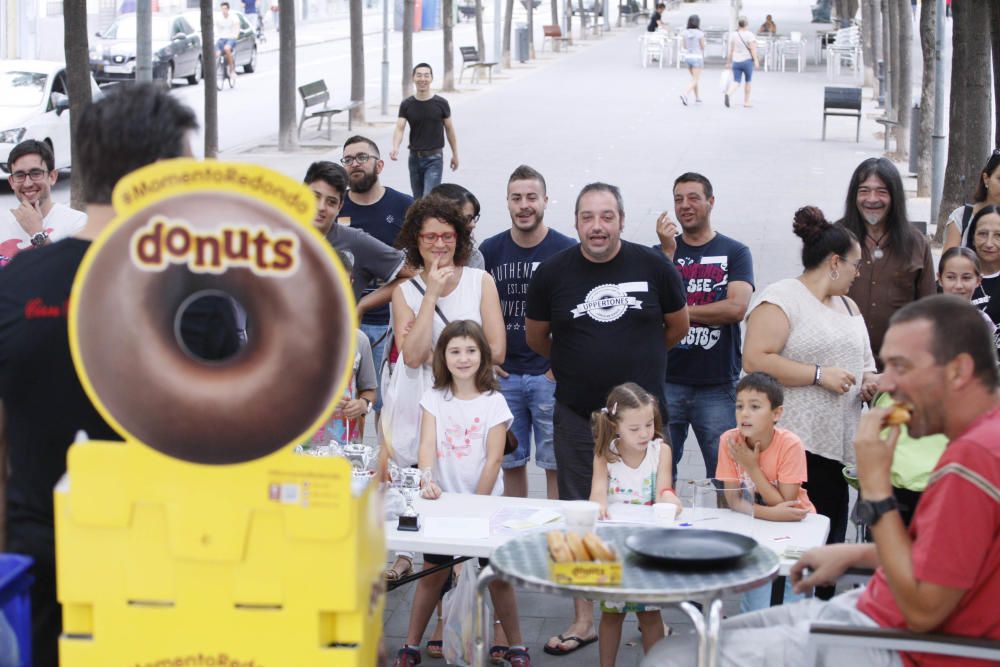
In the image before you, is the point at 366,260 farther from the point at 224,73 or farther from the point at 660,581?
the point at 224,73

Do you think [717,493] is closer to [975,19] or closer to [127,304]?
[127,304]

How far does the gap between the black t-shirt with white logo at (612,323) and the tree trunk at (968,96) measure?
756 cm

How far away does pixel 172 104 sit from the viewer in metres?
3.51

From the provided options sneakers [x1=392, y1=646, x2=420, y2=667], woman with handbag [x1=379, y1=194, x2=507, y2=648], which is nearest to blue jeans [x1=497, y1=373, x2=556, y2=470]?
woman with handbag [x1=379, y1=194, x2=507, y2=648]

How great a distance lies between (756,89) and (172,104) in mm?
31818

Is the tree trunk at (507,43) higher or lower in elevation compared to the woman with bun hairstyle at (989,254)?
higher

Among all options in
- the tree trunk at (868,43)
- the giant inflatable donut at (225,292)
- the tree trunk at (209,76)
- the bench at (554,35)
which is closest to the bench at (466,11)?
the bench at (554,35)

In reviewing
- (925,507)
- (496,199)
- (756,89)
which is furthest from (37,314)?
(756,89)

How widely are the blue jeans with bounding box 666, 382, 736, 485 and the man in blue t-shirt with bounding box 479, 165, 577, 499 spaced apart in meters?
0.60

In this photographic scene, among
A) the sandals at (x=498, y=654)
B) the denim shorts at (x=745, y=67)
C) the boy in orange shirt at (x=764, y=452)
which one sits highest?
the denim shorts at (x=745, y=67)

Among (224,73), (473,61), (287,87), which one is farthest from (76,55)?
(473,61)

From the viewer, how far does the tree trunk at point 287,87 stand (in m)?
22.0

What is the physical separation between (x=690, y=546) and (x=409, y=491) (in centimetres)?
155

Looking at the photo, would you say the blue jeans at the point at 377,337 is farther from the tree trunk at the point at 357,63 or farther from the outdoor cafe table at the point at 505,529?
the tree trunk at the point at 357,63
